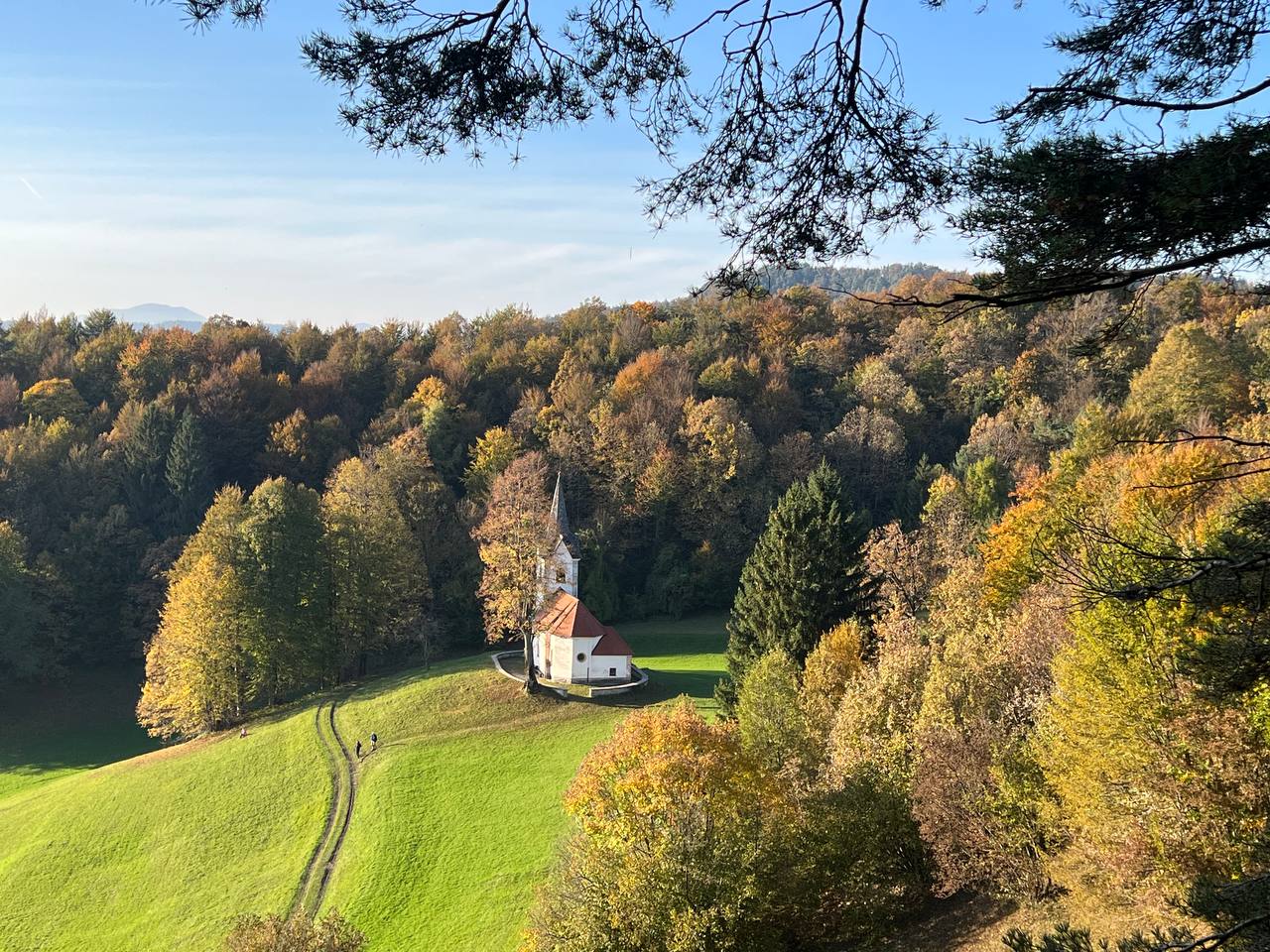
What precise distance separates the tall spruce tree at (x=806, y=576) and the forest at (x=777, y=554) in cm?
12

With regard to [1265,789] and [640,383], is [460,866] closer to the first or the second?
[1265,789]

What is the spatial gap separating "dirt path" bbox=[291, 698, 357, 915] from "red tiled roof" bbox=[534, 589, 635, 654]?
8672mm

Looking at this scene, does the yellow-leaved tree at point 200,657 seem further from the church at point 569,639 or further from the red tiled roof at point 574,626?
the red tiled roof at point 574,626

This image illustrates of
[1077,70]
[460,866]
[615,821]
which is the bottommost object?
[460,866]

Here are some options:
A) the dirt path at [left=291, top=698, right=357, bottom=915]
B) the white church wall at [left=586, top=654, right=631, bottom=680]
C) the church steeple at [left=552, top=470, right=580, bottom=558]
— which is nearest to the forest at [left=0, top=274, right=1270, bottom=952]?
the church steeple at [left=552, top=470, right=580, bottom=558]

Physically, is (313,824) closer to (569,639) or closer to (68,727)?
(569,639)

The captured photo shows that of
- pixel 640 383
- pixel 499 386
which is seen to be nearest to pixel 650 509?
pixel 640 383

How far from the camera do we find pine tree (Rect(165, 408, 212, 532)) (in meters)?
48.0

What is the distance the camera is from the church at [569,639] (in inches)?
1288

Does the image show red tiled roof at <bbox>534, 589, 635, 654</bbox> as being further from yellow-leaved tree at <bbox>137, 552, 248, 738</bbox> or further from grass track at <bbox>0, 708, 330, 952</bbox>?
yellow-leaved tree at <bbox>137, 552, 248, 738</bbox>

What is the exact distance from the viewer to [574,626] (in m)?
32.7

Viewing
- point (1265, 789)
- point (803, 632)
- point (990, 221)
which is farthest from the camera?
point (803, 632)

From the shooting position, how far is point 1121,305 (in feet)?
20.2

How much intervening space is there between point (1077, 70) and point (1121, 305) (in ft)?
5.83
